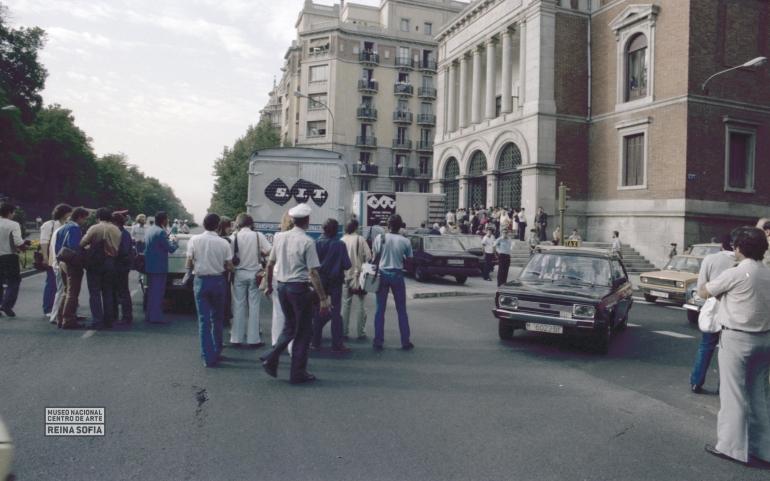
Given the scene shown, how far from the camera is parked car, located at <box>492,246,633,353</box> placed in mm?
8227

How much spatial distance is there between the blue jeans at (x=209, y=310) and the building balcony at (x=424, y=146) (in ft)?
186

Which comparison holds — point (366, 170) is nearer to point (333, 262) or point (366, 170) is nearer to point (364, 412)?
point (333, 262)

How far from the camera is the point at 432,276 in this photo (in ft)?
64.1

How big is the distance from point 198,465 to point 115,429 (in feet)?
3.67

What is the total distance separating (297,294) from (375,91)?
56.8 metres

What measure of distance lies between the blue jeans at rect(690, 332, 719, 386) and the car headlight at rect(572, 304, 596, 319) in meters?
1.68

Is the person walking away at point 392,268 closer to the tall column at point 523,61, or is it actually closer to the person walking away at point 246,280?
the person walking away at point 246,280

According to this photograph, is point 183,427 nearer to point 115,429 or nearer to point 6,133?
point 115,429

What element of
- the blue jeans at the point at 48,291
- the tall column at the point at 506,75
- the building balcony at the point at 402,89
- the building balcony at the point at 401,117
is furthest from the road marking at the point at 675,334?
the building balcony at the point at 402,89

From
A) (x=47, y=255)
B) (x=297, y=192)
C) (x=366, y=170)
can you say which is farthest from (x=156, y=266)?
(x=366, y=170)

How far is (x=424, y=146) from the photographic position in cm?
6294

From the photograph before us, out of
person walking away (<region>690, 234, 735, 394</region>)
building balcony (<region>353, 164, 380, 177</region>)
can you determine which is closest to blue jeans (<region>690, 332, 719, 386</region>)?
person walking away (<region>690, 234, 735, 394</region>)

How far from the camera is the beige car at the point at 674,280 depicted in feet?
47.6

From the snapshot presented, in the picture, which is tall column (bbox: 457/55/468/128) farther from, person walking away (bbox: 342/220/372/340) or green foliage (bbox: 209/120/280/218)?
person walking away (bbox: 342/220/372/340)
